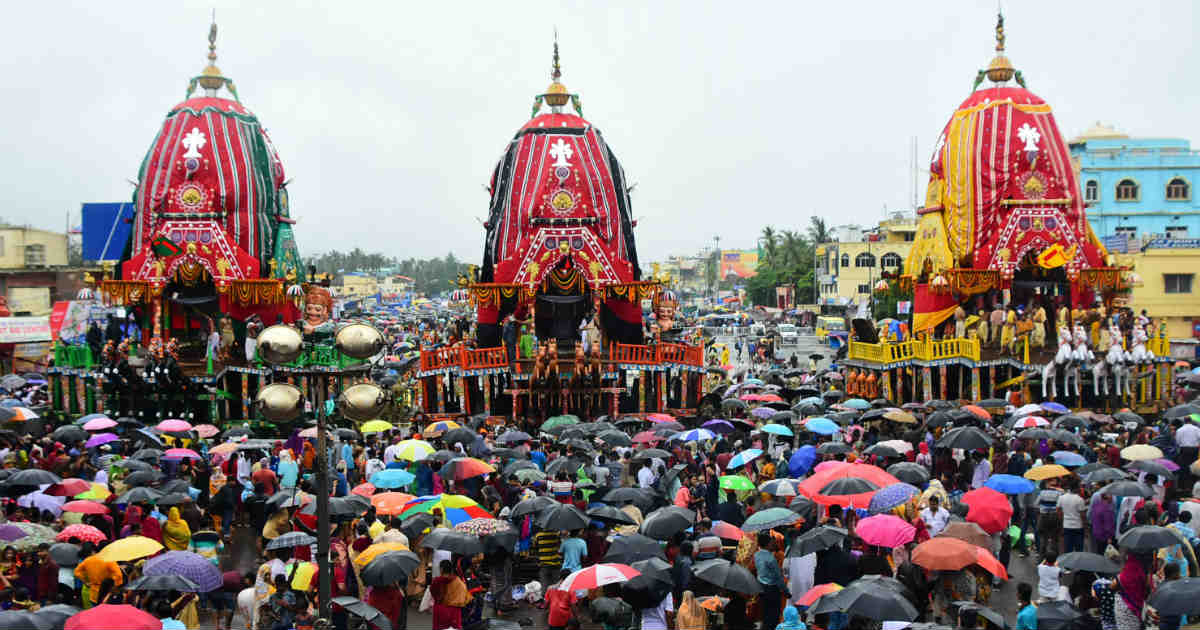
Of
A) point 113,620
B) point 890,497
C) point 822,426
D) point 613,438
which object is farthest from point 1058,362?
point 113,620

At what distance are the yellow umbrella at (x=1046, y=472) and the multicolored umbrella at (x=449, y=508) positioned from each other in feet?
23.4

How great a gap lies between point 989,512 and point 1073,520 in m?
2.30

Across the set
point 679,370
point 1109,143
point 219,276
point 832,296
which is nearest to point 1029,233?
point 679,370

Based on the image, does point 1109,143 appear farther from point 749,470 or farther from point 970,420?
point 749,470

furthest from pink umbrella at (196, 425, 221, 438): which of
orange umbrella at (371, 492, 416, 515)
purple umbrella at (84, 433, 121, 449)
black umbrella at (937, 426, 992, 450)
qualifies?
black umbrella at (937, 426, 992, 450)

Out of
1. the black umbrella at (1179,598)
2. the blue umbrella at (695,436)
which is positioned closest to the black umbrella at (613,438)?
the blue umbrella at (695,436)

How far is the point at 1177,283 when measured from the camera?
1988 inches

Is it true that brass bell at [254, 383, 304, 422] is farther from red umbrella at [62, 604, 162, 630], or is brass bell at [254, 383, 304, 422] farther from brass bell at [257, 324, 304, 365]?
red umbrella at [62, 604, 162, 630]

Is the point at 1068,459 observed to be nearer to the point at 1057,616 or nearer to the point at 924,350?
the point at 1057,616

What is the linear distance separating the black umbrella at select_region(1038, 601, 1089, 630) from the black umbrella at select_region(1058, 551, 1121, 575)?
57.6 inches

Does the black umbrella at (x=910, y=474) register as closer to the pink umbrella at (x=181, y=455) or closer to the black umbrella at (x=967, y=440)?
the black umbrella at (x=967, y=440)

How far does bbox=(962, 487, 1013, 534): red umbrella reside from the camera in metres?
13.2

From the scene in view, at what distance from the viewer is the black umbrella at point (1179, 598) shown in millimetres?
9641

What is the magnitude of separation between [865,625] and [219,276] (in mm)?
27652
